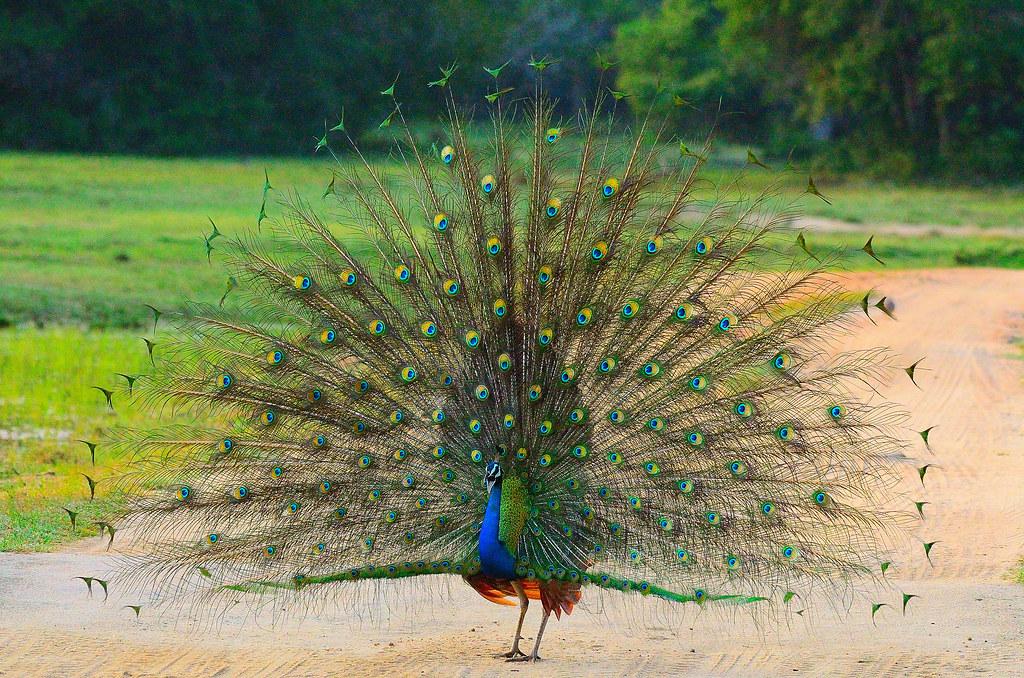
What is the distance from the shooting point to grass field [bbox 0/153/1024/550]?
10.4 m

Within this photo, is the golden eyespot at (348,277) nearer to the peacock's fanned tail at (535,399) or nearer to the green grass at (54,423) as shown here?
the peacock's fanned tail at (535,399)

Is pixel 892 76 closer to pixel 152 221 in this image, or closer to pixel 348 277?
pixel 152 221

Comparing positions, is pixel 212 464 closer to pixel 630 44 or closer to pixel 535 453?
pixel 535 453

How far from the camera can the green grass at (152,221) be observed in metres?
19.5

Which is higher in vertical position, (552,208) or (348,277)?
(552,208)

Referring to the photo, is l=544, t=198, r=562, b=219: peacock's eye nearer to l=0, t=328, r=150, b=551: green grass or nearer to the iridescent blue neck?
the iridescent blue neck

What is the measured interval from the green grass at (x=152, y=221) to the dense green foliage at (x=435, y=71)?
2.22 m

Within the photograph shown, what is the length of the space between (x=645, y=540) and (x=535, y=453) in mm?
580

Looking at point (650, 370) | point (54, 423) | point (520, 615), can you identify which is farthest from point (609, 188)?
point (54, 423)

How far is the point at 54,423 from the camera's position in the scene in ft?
39.2

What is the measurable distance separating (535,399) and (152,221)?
23.0 m

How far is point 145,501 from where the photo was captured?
6.18 meters

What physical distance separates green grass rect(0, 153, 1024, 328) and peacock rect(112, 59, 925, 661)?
7.06 meters

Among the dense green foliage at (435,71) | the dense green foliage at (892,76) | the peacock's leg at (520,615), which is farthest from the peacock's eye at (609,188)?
the dense green foliage at (892,76)
